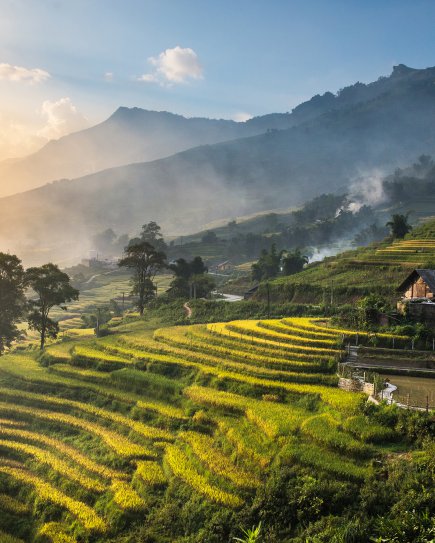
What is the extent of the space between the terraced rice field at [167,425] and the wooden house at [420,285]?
806 centimetres

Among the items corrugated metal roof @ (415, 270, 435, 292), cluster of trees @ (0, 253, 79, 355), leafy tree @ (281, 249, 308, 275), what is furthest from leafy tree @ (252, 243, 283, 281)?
corrugated metal roof @ (415, 270, 435, 292)

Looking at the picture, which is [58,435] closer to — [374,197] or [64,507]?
[64,507]

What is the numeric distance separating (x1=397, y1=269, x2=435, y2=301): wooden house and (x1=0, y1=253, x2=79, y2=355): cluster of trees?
27.2m

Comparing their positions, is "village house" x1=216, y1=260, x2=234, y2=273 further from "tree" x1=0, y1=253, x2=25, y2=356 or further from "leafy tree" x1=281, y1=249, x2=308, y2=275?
"tree" x1=0, y1=253, x2=25, y2=356

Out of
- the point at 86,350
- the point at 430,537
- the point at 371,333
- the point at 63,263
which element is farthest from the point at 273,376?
the point at 63,263

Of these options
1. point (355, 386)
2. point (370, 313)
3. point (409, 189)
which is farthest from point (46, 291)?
point (409, 189)

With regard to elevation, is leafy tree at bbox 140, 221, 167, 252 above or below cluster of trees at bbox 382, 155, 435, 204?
below

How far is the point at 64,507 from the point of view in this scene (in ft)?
64.4

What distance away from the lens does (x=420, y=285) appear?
3622 centimetres

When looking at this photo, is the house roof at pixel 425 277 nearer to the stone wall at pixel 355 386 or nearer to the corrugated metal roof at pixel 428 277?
the corrugated metal roof at pixel 428 277

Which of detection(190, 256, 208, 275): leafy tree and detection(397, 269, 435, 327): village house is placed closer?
detection(397, 269, 435, 327): village house

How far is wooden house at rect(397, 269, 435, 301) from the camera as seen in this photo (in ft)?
115

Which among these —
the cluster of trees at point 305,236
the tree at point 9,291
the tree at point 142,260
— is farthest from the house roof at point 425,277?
the cluster of trees at point 305,236

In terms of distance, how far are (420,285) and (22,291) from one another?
32.8m
